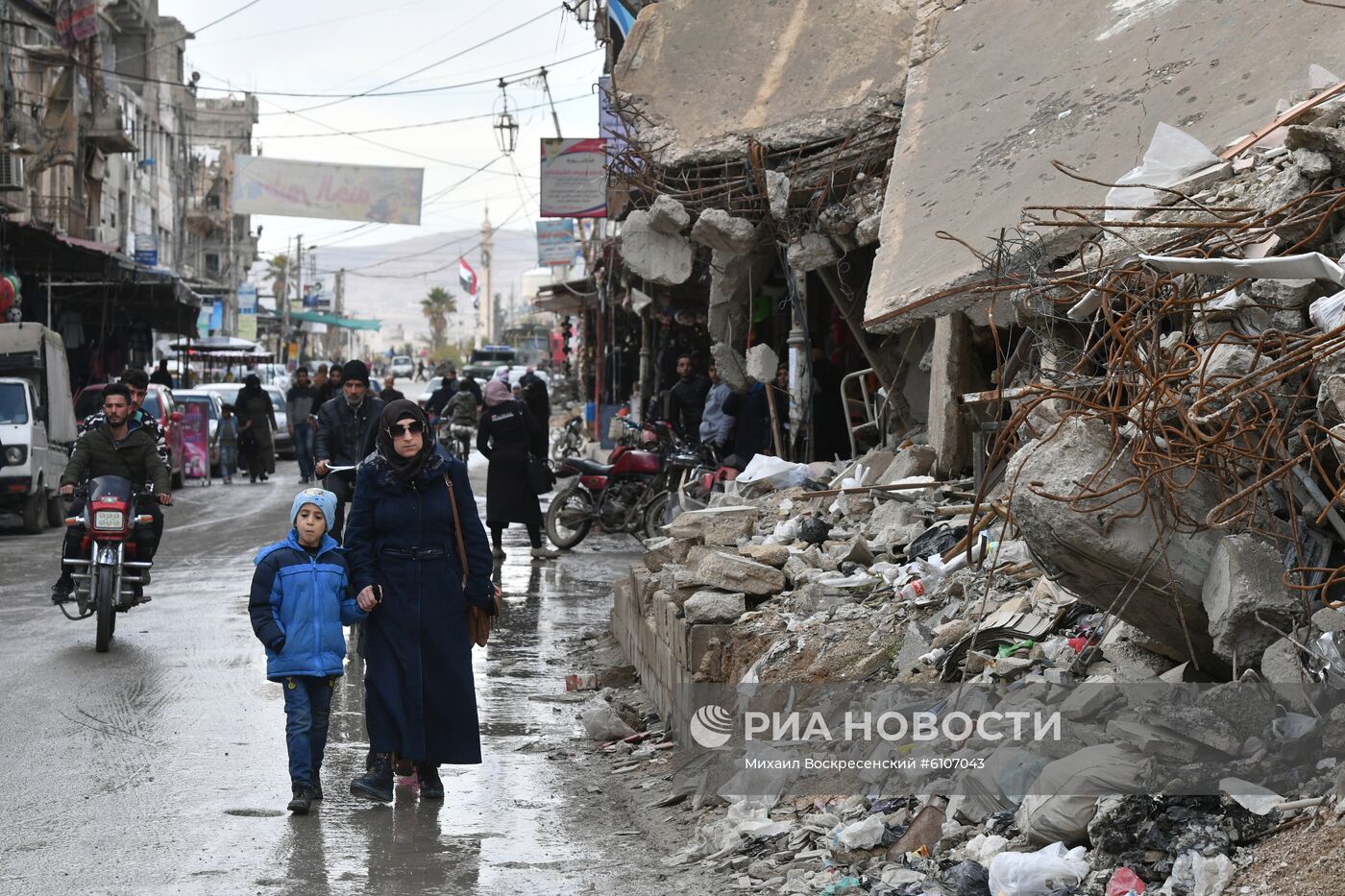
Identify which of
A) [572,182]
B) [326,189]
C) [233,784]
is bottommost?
[233,784]

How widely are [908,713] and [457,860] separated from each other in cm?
171

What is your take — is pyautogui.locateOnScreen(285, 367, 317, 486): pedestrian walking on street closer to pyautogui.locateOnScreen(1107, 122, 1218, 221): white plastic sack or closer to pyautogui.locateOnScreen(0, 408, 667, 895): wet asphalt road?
pyautogui.locateOnScreen(0, 408, 667, 895): wet asphalt road

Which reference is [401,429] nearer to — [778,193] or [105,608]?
[105,608]

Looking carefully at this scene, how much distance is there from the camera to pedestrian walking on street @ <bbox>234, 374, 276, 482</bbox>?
25703mm

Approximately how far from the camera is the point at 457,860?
5543mm

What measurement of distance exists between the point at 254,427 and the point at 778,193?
49.8 ft

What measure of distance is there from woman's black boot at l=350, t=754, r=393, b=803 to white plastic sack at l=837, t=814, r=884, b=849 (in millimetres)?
2144

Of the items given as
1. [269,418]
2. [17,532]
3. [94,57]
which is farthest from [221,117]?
[17,532]

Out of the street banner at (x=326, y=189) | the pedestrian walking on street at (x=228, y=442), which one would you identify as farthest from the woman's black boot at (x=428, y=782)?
the street banner at (x=326, y=189)

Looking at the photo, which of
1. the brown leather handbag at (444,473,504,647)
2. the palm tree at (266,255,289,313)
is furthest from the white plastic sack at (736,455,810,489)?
the palm tree at (266,255,289,313)

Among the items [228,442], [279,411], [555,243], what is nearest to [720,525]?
[228,442]

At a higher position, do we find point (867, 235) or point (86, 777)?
point (867, 235)

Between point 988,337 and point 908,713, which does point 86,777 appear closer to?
point 908,713

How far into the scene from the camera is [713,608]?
7.22m
